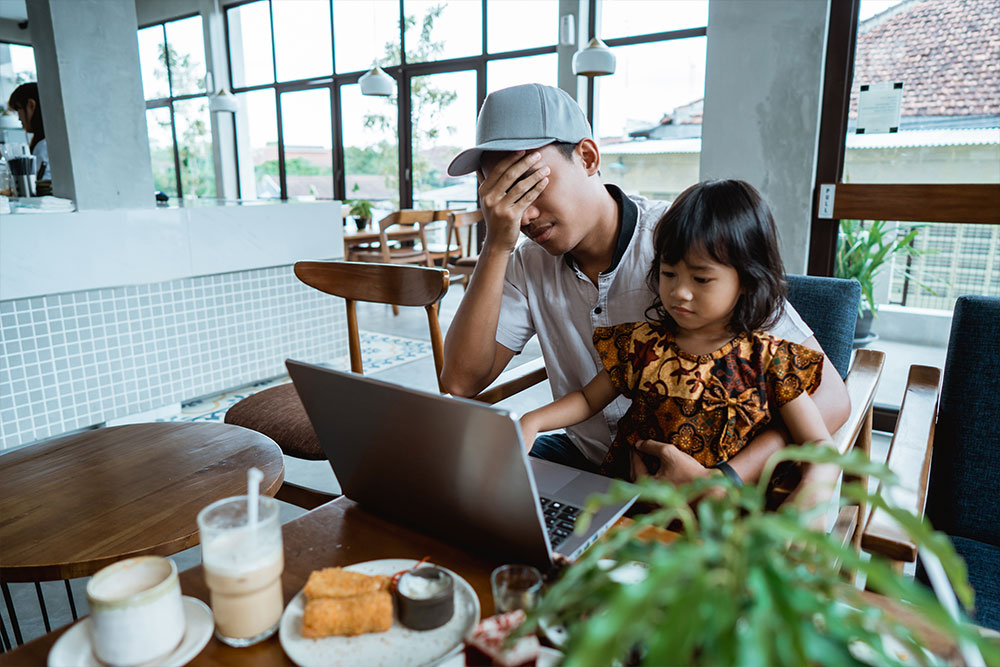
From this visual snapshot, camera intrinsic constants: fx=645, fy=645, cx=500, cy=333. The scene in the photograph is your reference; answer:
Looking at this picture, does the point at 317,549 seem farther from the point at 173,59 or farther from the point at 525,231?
the point at 173,59

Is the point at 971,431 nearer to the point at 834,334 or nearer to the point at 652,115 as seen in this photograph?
the point at 834,334

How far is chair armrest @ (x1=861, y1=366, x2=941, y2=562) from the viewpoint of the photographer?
2.85 ft

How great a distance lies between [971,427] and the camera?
1300 mm

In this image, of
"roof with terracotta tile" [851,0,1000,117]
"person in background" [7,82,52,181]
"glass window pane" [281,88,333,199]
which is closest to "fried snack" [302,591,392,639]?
"roof with terracotta tile" [851,0,1000,117]

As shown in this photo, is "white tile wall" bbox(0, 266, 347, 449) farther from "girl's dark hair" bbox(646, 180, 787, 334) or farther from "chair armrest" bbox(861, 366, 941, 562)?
"chair armrest" bbox(861, 366, 941, 562)

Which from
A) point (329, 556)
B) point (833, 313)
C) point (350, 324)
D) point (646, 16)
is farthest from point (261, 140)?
point (329, 556)

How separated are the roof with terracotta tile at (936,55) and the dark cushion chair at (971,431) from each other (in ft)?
6.43

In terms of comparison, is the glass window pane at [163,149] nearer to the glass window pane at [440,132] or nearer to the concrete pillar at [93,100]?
→ the glass window pane at [440,132]

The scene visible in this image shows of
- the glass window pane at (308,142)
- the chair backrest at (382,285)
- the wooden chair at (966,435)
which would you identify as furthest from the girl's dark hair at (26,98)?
the wooden chair at (966,435)

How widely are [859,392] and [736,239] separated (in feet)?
1.65

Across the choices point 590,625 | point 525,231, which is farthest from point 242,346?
point 590,625

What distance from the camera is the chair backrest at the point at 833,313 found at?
1.48m

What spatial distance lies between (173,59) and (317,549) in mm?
9929

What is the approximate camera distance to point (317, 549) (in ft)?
2.67
